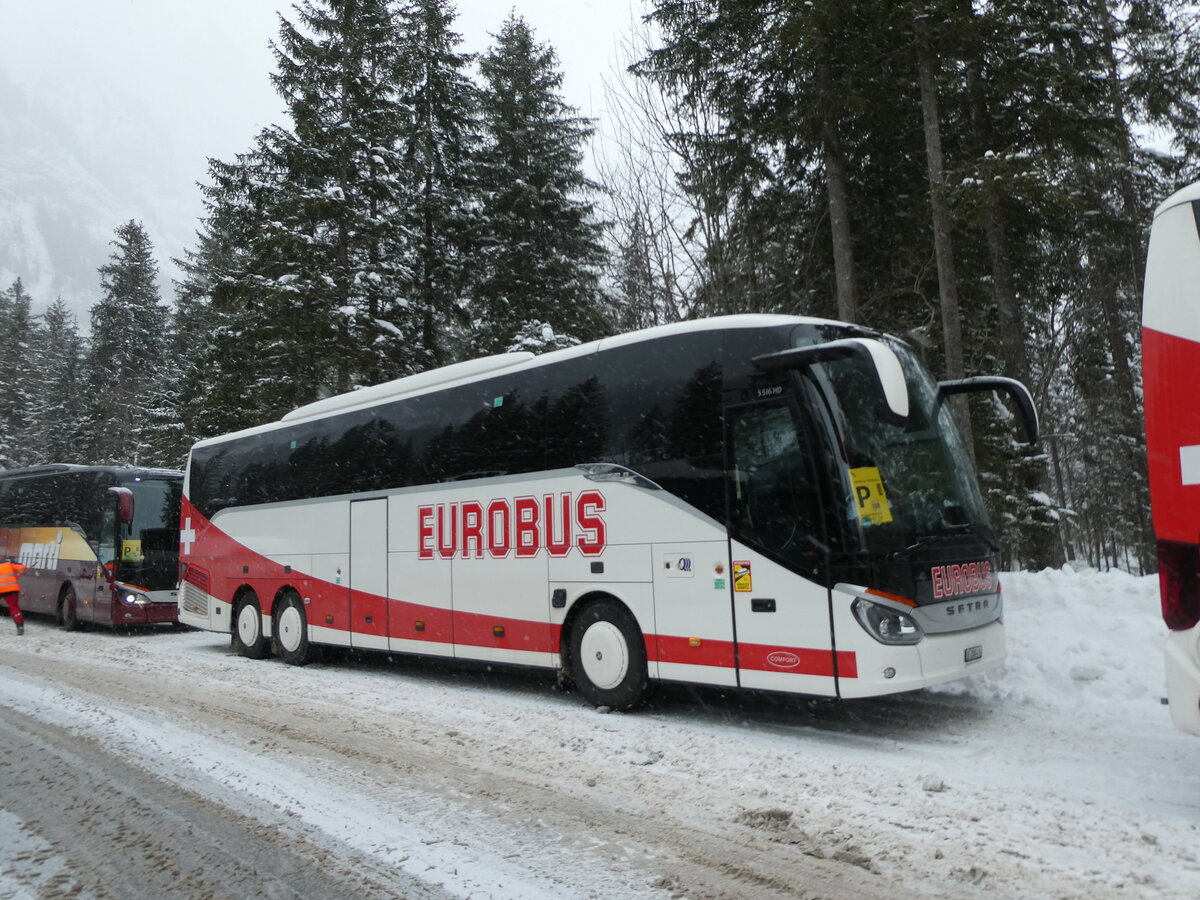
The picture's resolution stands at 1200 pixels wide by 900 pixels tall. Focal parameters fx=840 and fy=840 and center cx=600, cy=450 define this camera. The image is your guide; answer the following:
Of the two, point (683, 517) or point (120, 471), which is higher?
point (120, 471)

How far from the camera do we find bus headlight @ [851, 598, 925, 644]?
618cm

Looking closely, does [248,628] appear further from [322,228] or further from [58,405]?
[58,405]

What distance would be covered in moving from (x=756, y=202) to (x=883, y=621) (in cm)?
1095

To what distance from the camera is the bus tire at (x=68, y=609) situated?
17500mm

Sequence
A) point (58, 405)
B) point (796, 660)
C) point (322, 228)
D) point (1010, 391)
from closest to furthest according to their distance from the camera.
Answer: point (796, 660) → point (1010, 391) → point (322, 228) → point (58, 405)

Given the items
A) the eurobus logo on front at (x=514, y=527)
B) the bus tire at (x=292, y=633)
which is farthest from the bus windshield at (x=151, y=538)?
the eurobus logo on front at (x=514, y=527)

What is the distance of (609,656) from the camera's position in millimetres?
7871

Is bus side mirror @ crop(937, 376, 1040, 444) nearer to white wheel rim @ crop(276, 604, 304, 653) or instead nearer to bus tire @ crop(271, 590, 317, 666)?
bus tire @ crop(271, 590, 317, 666)

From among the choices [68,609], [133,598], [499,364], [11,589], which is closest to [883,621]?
[499,364]

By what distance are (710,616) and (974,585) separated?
7.09ft

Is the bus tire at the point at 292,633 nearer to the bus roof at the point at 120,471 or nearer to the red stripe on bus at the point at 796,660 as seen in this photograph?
the bus roof at the point at 120,471

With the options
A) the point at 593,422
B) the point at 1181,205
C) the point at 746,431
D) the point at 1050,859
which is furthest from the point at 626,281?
the point at 1050,859

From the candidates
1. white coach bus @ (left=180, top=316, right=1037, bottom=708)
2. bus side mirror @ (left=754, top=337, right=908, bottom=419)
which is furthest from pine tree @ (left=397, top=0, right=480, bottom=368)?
bus side mirror @ (left=754, top=337, right=908, bottom=419)

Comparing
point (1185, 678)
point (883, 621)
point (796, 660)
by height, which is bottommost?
point (796, 660)
